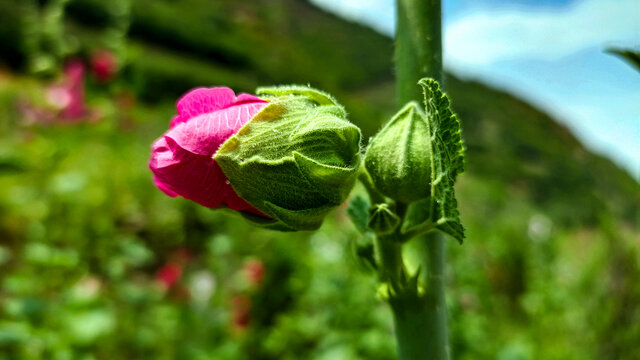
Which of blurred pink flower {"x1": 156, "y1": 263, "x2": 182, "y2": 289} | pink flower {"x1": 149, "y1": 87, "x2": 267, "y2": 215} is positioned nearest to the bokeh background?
blurred pink flower {"x1": 156, "y1": 263, "x2": 182, "y2": 289}

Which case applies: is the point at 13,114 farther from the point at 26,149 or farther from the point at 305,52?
the point at 305,52

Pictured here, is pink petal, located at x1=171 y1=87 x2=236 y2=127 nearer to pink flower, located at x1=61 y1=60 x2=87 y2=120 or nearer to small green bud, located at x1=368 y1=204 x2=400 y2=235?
small green bud, located at x1=368 y1=204 x2=400 y2=235

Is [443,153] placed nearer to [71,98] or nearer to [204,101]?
[204,101]

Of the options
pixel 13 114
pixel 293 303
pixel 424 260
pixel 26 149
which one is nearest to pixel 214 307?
pixel 293 303

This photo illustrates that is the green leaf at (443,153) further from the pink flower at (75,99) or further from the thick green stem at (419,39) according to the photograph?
the pink flower at (75,99)

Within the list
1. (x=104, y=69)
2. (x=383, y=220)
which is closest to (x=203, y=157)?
(x=383, y=220)
